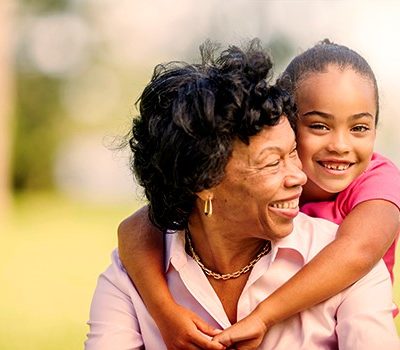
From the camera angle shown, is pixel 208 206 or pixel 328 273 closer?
pixel 328 273

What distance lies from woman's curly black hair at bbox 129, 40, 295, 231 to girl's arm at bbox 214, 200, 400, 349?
402mm

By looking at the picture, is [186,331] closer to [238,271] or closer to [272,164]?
[238,271]

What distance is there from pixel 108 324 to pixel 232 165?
0.74 meters

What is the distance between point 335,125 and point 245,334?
2.57ft

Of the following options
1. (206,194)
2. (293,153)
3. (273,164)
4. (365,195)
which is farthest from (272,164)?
(365,195)

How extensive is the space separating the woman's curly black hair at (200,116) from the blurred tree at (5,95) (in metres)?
15.8

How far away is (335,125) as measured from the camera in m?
3.46

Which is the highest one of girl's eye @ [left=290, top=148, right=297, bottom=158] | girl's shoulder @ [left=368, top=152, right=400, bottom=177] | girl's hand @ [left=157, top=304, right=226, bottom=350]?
girl's shoulder @ [left=368, top=152, right=400, bottom=177]

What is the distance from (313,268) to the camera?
3.17 meters

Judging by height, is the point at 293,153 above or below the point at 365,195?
above

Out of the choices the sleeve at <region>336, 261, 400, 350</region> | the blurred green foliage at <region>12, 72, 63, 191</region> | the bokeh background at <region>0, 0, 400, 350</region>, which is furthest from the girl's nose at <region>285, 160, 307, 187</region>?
the blurred green foliage at <region>12, 72, 63, 191</region>

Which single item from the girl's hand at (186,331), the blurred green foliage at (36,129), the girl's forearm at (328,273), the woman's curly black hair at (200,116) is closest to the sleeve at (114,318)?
the girl's hand at (186,331)

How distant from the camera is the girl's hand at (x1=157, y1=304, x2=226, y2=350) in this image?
3.21 meters

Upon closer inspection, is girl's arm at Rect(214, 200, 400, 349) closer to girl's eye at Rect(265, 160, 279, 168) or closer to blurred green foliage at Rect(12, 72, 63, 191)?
girl's eye at Rect(265, 160, 279, 168)
